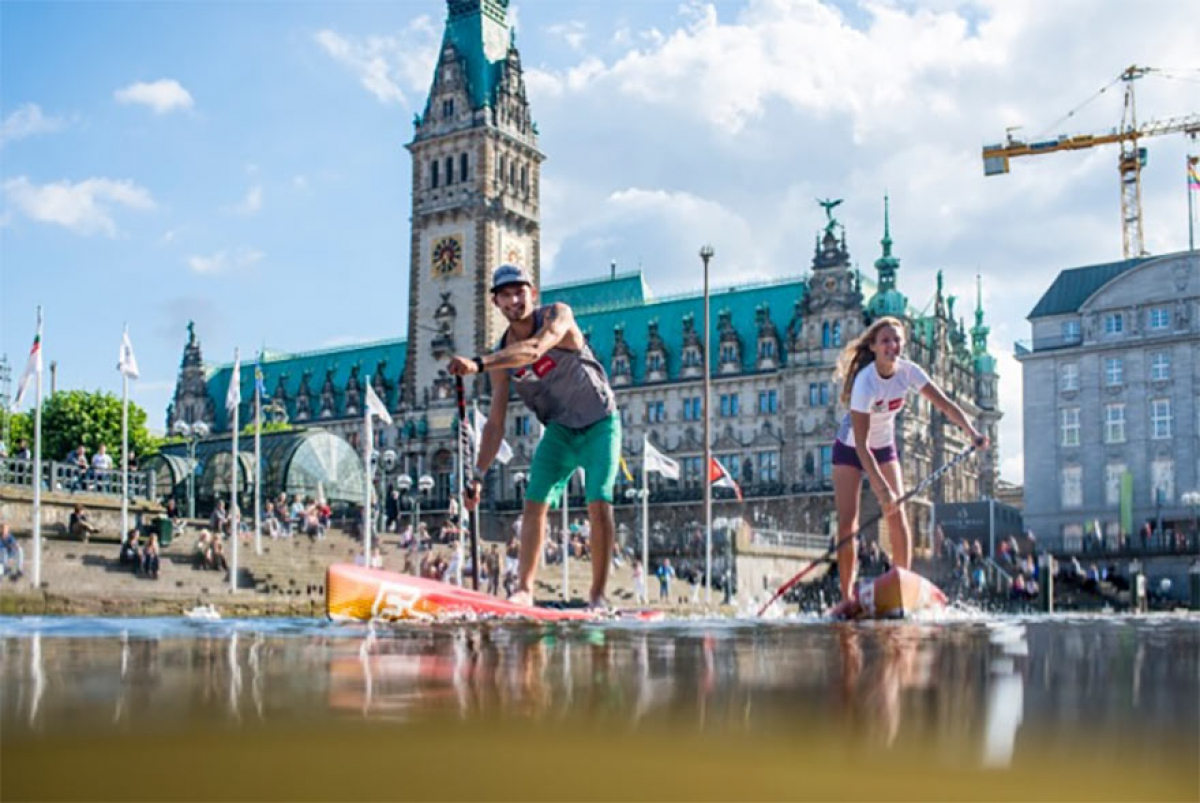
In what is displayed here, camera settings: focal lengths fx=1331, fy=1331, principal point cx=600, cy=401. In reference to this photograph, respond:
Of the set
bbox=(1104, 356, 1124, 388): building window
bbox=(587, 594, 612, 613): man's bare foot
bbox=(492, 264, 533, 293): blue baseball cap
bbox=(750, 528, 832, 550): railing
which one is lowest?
bbox=(750, 528, 832, 550): railing

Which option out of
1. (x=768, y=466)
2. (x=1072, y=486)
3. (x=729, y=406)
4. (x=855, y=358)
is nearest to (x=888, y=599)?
(x=855, y=358)

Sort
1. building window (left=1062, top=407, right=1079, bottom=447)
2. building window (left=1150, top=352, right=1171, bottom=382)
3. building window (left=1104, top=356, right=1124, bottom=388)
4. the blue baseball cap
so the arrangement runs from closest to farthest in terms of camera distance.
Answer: the blue baseball cap
building window (left=1150, top=352, right=1171, bottom=382)
building window (left=1104, top=356, right=1124, bottom=388)
building window (left=1062, top=407, right=1079, bottom=447)

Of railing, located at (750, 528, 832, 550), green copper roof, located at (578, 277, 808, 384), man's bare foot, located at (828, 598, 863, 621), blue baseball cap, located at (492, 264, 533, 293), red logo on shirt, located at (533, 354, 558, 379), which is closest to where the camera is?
blue baseball cap, located at (492, 264, 533, 293)

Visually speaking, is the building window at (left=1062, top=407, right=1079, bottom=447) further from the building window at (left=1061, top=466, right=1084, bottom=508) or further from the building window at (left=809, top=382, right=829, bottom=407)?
the building window at (left=809, top=382, right=829, bottom=407)

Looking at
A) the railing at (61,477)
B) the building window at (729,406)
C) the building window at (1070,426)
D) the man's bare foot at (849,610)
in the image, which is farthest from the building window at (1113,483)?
the man's bare foot at (849,610)

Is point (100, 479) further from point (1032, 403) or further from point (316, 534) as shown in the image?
point (1032, 403)

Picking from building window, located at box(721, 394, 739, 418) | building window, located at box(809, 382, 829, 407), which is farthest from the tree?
building window, located at box(809, 382, 829, 407)

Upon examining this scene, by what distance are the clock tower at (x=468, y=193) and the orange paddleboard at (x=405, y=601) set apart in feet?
228

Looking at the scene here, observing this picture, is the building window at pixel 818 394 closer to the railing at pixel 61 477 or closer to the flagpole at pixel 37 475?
the railing at pixel 61 477

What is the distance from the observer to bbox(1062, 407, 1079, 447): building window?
208 ft

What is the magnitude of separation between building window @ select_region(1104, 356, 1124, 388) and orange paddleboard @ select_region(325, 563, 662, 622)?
59160 millimetres

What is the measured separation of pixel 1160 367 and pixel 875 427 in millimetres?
57126

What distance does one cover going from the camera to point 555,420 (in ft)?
28.5

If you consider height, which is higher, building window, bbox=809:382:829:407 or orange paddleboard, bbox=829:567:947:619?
building window, bbox=809:382:829:407
